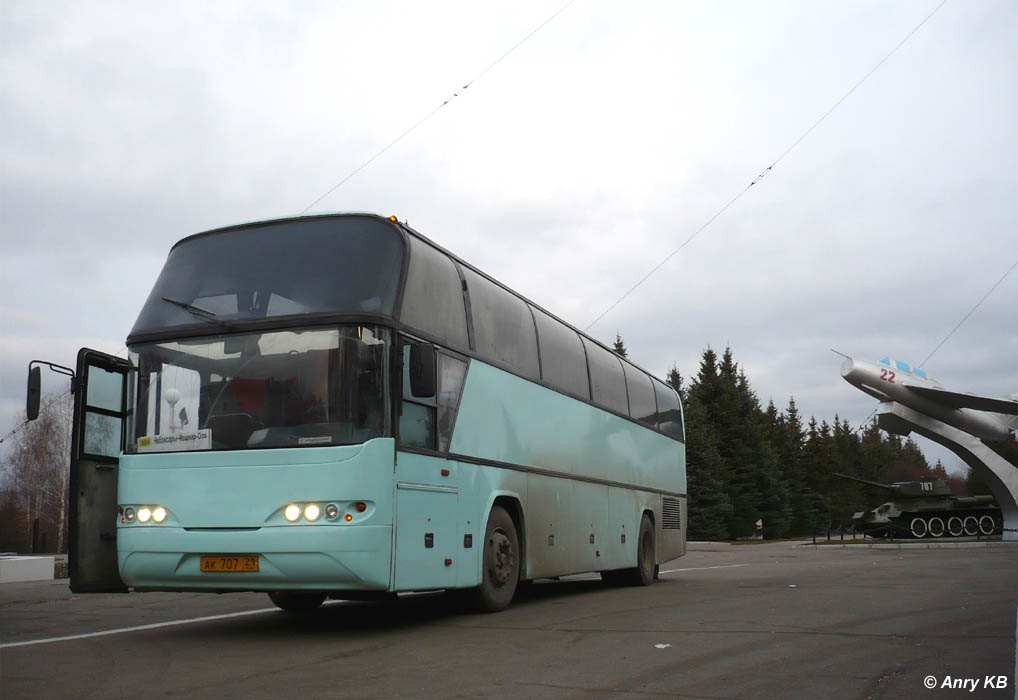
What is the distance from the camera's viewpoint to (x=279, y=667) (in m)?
6.71

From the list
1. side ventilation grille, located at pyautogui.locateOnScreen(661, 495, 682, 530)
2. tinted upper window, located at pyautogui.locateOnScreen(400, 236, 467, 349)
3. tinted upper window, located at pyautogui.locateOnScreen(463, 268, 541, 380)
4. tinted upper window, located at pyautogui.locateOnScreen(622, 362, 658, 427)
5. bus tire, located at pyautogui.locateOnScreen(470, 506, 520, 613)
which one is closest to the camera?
tinted upper window, located at pyautogui.locateOnScreen(400, 236, 467, 349)

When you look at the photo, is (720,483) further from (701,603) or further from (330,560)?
(330,560)

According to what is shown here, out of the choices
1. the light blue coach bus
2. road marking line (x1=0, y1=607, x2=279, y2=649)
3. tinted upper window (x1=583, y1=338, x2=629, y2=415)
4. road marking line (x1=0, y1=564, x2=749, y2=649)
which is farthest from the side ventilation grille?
road marking line (x1=0, y1=607, x2=279, y2=649)

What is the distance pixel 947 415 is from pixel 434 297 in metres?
42.5

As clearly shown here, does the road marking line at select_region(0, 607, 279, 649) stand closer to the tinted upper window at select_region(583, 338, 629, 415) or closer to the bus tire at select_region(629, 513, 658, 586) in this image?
the tinted upper window at select_region(583, 338, 629, 415)

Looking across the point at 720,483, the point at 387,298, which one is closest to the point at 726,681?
the point at 387,298

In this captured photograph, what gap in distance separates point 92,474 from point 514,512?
429 cm

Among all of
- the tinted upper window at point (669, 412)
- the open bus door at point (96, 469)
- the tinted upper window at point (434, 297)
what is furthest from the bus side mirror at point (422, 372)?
the tinted upper window at point (669, 412)

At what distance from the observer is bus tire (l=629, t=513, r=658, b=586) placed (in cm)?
1533

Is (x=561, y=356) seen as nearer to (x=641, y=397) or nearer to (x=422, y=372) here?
(x=641, y=397)

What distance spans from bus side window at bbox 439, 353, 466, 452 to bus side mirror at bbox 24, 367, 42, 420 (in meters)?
3.31

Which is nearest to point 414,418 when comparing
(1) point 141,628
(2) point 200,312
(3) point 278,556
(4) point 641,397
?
(3) point 278,556

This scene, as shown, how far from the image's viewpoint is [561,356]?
12812mm

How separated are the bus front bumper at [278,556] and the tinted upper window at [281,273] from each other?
175 centimetres
